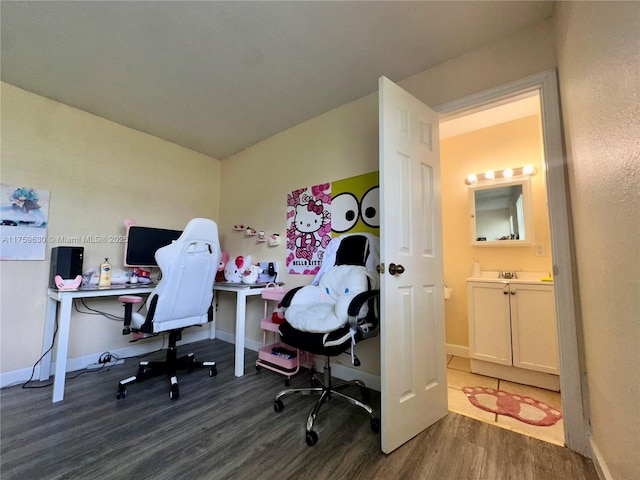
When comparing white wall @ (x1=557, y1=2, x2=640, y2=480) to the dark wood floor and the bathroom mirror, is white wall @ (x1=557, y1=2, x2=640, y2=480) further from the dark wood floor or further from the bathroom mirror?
the bathroom mirror

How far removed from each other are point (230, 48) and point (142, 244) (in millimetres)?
2086

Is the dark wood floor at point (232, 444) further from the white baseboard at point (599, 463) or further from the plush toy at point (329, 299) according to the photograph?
the plush toy at point (329, 299)

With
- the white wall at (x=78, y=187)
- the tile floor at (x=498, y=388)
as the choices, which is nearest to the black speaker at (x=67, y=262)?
the white wall at (x=78, y=187)

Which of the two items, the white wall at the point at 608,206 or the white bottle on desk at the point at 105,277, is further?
the white bottle on desk at the point at 105,277

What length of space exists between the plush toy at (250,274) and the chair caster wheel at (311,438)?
1.54m

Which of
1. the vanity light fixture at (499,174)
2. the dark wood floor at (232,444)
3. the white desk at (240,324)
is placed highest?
the vanity light fixture at (499,174)

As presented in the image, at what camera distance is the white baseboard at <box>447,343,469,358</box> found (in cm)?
284

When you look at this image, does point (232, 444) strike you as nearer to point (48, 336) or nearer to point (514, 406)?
point (514, 406)

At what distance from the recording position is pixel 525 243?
256 centimetres

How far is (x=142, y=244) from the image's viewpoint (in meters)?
2.73

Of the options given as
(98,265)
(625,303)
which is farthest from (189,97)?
(625,303)

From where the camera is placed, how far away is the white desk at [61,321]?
1.82 m

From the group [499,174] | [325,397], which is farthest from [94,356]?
[499,174]

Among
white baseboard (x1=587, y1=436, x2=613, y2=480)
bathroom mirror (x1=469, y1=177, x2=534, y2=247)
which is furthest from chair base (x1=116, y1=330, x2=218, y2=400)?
bathroom mirror (x1=469, y1=177, x2=534, y2=247)
